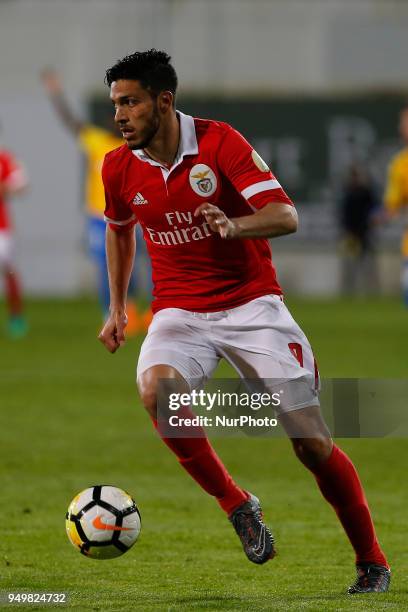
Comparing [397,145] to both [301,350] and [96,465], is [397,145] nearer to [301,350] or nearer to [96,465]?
[96,465]

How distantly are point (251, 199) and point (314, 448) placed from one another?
900 mm

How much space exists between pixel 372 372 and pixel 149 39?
42.8ft

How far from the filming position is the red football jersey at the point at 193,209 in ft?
17.5

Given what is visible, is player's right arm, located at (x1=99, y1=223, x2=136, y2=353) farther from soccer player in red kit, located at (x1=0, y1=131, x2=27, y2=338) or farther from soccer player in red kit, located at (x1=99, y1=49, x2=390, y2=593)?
soccer player in red kit, located at (x1=0, y1=131, x2=27, y2=338)

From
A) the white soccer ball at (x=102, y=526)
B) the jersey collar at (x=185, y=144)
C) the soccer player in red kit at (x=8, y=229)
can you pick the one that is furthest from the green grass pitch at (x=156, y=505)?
the soccer player in red kit at (x=8, y=229)

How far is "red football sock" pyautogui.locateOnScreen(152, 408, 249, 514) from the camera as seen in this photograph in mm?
5340

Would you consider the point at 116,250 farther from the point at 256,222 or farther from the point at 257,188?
the point at 256,222

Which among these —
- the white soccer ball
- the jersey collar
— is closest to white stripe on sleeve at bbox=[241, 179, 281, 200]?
the jersey collar

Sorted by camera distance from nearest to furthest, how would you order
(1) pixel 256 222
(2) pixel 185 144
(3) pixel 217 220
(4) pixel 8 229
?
(3) pixel 217 220
(1) pixel 256 222
(2) pixel 185 144
(4) pixel 8 229

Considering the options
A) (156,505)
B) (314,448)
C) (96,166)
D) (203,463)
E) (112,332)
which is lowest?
(96,166)

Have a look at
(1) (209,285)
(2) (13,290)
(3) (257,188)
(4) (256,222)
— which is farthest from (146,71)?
(2) (13,290)

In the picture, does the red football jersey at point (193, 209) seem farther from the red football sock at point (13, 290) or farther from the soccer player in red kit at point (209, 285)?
the red football sock at point (13, 290)

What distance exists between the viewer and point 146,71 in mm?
5246

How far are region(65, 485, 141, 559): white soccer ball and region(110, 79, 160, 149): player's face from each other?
1310 mm
